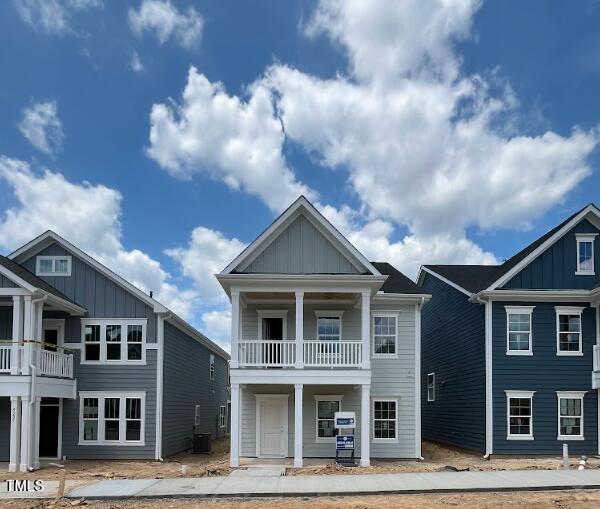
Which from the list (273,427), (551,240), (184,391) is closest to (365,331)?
(273,427)

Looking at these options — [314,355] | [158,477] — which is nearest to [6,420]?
[158,477]

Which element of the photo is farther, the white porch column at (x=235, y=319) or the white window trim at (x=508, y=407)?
the white window trim at (x=508, y=407)

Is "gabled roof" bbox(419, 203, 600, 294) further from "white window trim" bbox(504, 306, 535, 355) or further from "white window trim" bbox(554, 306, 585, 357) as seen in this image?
"white window trim" bbox(554, 306, 585, 357)

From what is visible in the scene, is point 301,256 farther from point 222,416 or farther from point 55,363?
point 222,416

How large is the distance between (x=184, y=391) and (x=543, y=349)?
1414cm

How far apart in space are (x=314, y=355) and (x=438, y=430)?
1055cm

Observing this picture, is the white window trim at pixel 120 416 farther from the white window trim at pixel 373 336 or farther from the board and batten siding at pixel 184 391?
the white window trim at pixel 373 336

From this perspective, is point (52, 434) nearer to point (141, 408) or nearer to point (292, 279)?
point (141, 408)

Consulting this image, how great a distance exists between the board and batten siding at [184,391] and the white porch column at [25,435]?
186 inches

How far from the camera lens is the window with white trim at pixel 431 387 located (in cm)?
2955

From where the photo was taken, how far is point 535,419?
22500 millimetres

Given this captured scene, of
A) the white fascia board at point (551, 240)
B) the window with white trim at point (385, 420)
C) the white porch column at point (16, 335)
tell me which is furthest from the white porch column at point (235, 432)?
the white fascia board at point (551, 240)

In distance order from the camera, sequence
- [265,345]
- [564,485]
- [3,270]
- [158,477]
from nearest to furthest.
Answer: [564,485] → [158,477] → [3,270] → [265,345]

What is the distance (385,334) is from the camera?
2302 centimetres
